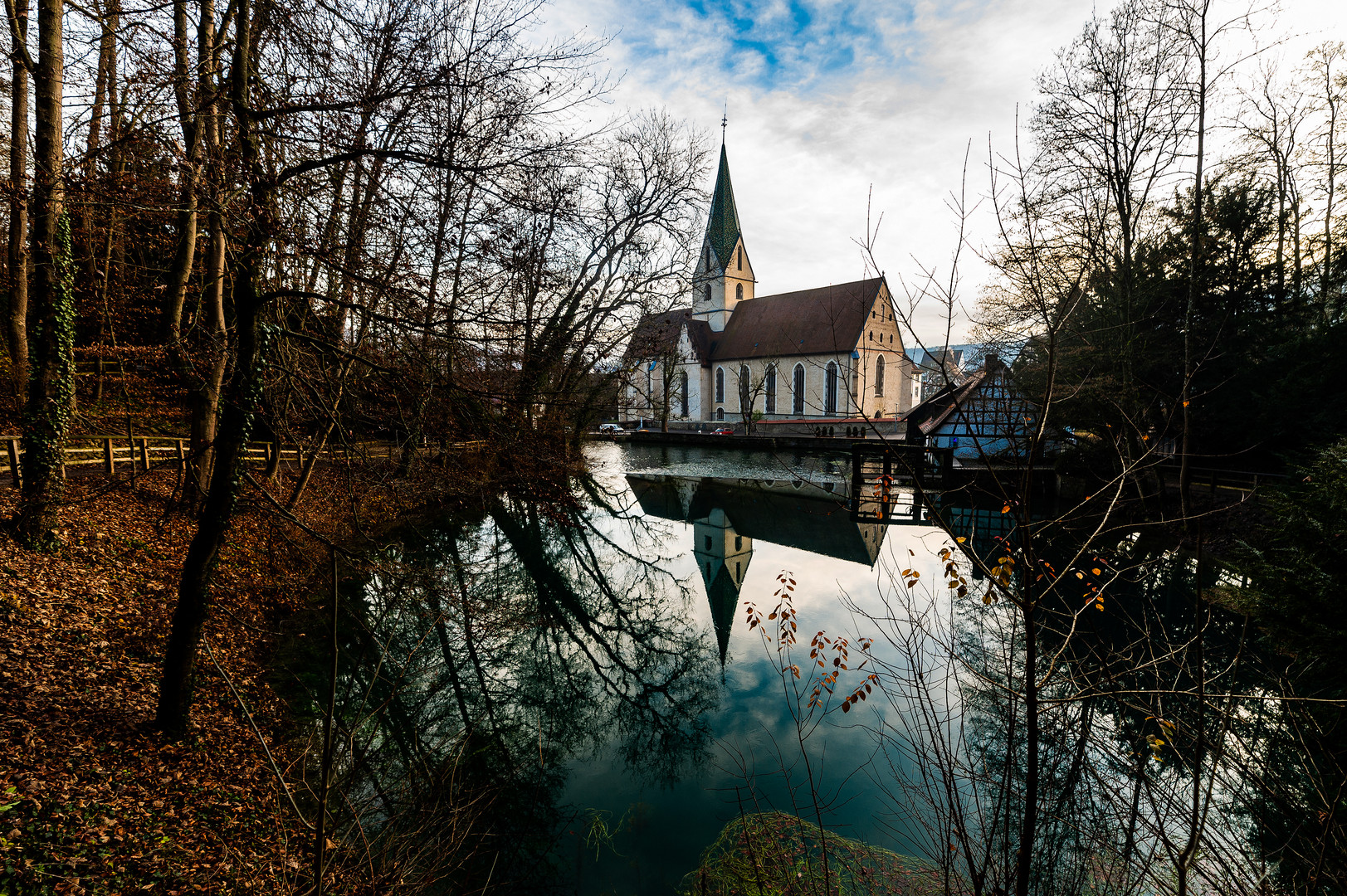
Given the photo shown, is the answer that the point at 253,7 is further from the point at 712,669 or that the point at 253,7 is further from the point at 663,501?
Answer: the point at 663,501

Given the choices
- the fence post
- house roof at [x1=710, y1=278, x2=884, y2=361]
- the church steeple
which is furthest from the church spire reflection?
the church steeple

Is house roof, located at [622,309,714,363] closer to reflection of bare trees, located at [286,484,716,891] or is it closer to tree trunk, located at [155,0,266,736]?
reflection of bare trees, located at [286,484,716,891]

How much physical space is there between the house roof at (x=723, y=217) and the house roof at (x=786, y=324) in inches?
190

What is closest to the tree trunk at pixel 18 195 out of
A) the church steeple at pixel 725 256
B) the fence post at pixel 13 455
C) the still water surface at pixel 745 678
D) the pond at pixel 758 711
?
the fence post at pixel 13 455

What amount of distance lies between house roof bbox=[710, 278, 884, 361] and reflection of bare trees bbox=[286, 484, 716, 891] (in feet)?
107

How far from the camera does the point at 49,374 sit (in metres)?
6.31

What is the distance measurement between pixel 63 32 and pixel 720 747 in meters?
9.44

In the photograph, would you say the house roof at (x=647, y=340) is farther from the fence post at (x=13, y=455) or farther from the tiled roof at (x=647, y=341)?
the fence post at (x=13, y=455)

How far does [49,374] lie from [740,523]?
13256 millimetres

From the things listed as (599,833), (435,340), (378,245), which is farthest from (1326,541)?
(378,245)

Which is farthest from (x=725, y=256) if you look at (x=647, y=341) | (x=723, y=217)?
(x=647, y=341)

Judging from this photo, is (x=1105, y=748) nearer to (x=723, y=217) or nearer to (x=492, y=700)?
(x=492, y=700)

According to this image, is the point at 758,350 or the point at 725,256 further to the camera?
the point at 725,256

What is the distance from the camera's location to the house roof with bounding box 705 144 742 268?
152 feet
